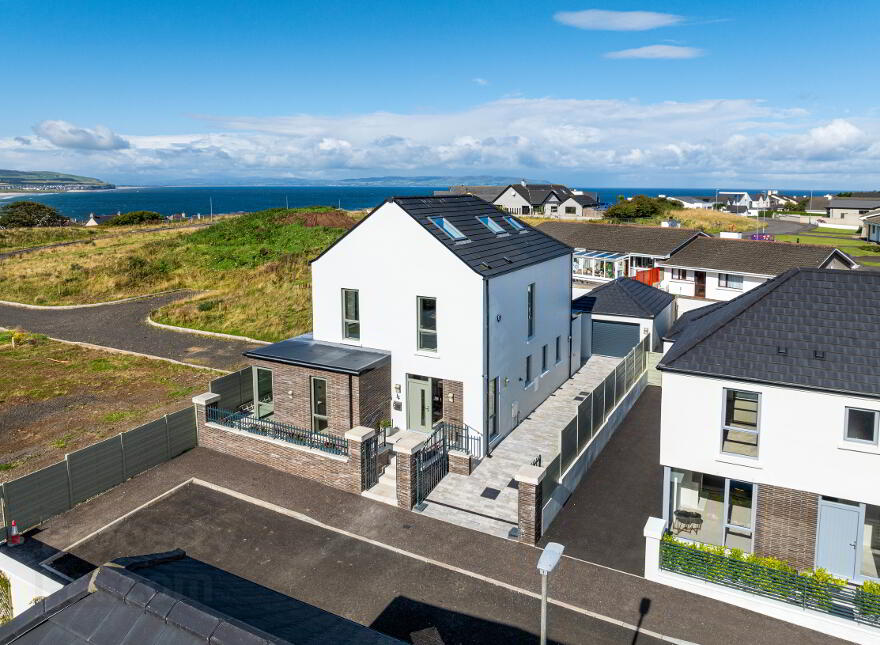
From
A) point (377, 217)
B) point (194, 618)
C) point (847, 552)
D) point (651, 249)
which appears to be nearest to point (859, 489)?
point (847, 552)

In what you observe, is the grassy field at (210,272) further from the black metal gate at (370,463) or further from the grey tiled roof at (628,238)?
the grey tiled roof at (628,238)

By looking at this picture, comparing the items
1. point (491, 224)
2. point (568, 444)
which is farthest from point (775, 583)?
point (491, 224)

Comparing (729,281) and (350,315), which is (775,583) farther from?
(729,281)

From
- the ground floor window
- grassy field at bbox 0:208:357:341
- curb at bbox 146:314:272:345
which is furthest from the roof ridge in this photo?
grassy field at bbox 0:208:357:341

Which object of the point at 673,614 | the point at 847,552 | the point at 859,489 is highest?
the point at 859,489

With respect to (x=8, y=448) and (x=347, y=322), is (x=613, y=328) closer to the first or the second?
(x=347, y=322)

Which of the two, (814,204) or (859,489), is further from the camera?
(814,204)

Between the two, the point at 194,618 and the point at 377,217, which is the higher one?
the point at 377,217
